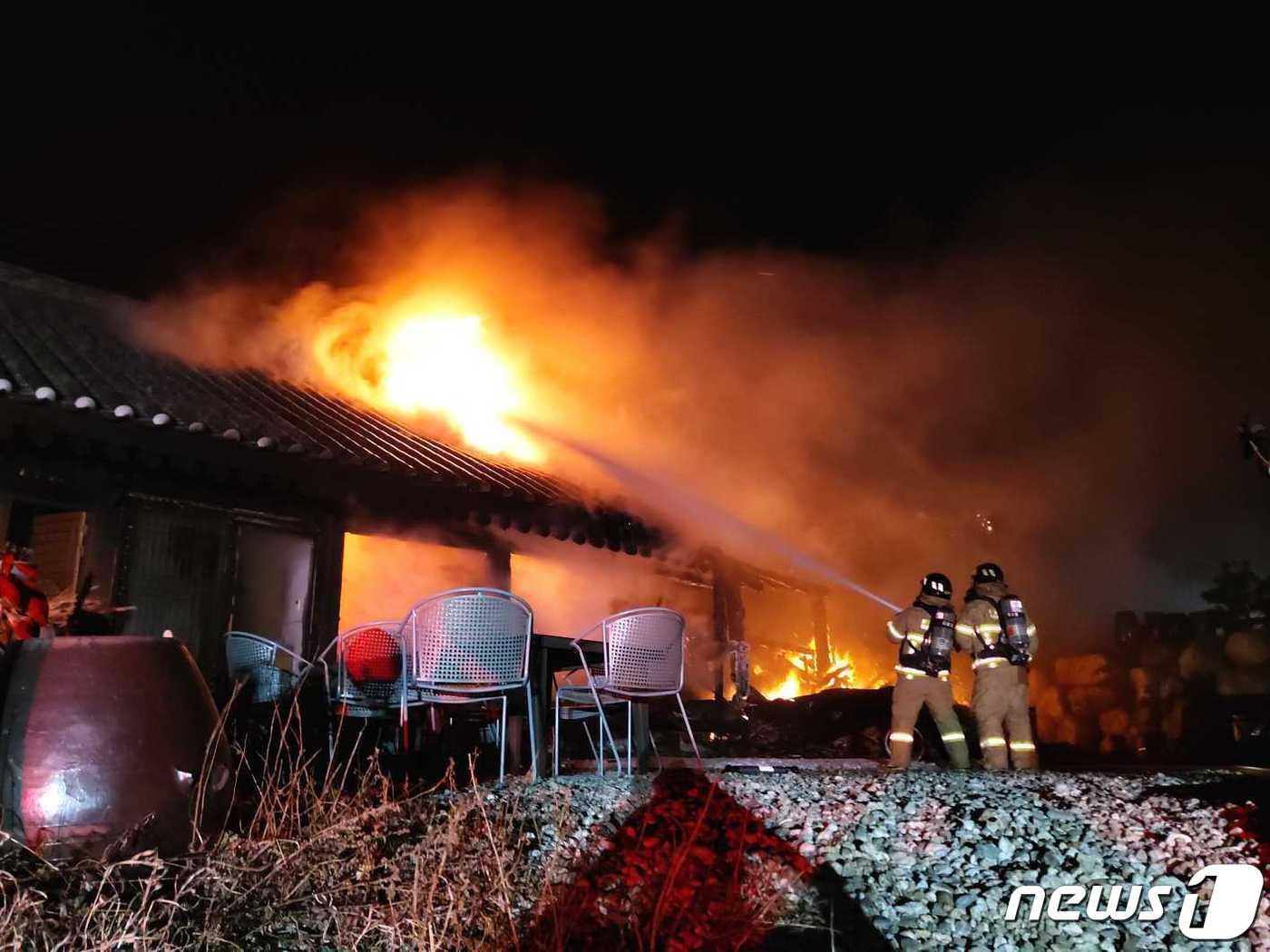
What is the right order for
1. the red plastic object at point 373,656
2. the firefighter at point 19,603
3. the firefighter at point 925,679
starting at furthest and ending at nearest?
the firefighter at point 925,679
the red plastic object at point 373,656
the firefighter at point 19,603

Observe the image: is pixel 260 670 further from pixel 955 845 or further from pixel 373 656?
pixel 955 845

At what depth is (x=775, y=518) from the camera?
1556 centimetres

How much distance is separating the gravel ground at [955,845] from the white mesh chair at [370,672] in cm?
157

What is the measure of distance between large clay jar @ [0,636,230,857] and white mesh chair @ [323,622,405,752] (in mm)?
2339

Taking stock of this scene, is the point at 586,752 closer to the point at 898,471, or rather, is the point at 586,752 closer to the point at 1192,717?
the point at 1192,717

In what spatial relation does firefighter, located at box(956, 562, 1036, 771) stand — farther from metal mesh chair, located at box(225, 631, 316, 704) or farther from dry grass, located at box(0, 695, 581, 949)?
metal mesh chair, located at box(225, 631, 316, 704)

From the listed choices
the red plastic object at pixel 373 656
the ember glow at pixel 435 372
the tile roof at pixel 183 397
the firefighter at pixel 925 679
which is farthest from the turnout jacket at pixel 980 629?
the ember glow at pixel 435 372

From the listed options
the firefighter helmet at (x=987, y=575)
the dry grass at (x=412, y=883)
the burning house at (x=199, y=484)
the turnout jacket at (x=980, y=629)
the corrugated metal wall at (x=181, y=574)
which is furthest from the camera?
the firefighter helmet at (x=987, y=575)

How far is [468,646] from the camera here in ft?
17.7

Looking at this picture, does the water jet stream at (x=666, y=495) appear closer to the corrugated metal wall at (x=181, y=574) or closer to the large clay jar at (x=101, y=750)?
the corrugated metal wall at (x=181, y=574)

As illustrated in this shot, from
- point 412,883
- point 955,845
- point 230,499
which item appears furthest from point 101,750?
point 230,499

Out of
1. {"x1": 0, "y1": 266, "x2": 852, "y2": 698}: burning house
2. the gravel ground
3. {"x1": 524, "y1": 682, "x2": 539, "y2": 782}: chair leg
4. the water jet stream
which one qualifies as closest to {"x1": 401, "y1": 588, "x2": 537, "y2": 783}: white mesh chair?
{"x1": 524, "y1": 682, "x2": 539, "y2": 782}: chair leg

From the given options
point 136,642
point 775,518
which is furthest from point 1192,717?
point 136,642

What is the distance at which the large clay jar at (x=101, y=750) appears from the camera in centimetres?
335
